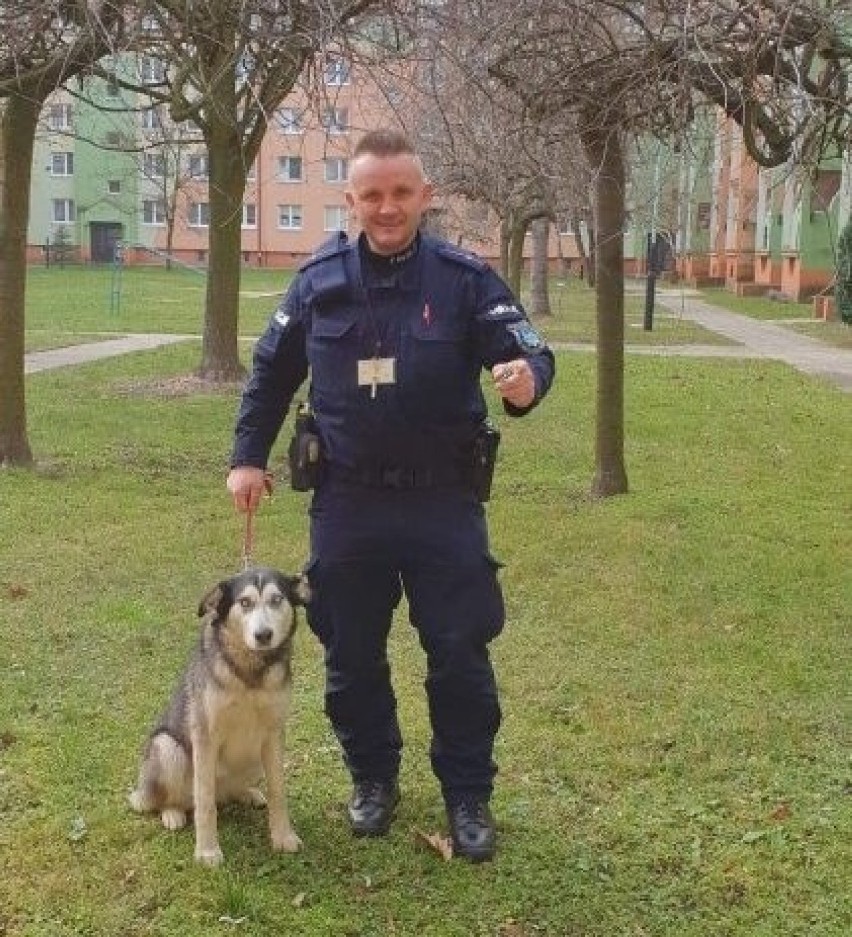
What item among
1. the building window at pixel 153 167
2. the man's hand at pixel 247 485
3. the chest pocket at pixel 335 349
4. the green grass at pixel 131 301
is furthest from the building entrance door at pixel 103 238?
the chest pocket at pixel 335 349

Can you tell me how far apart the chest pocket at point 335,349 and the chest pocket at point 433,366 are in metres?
0.15

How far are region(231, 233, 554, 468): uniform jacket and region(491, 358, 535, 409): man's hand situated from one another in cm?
8

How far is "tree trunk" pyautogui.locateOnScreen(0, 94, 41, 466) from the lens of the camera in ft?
30.5

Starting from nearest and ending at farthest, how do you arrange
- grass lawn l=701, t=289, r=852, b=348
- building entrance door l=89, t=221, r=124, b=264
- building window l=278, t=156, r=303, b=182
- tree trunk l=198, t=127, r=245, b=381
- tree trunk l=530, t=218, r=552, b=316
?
tree trunk l=198, t=127, r=245, b=381 → grass lawn l=701, t=289, r=852, b=348 → tree trunk l=530, t=218, r=552, b=316 → building window l=278, t=156, r=303, b=182 → building entrance door l=89, t=221, r=124, b=264

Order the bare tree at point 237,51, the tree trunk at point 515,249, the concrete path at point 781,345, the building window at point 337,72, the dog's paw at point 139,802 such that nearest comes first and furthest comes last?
the dog's paw at point 139,802, the bare tree at point 237,51, the building window at point 337,72, the concrete path at point 781,345, the tree trunk at point 515,249

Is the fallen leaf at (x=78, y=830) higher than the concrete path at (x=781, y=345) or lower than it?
lower

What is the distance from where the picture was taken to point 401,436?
3.53 m

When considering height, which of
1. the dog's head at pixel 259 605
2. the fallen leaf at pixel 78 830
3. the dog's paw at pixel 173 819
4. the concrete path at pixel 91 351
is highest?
the concrete path at pixel 91 351

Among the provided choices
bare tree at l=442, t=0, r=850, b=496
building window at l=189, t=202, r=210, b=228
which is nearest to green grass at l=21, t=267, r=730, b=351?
bare tree at l=442, t=0, r=850, b=496

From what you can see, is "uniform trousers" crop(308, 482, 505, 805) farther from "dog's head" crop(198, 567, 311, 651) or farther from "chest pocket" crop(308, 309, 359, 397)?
"chest pocket" crop(308, 309, 359, 397)

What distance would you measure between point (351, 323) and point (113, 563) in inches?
167

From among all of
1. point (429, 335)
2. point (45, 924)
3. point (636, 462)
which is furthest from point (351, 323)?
point (636, 462)

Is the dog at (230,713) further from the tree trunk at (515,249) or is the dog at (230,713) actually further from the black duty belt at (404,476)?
the tree trunk at (515,249)

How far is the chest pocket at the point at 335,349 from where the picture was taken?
351 centimetres
